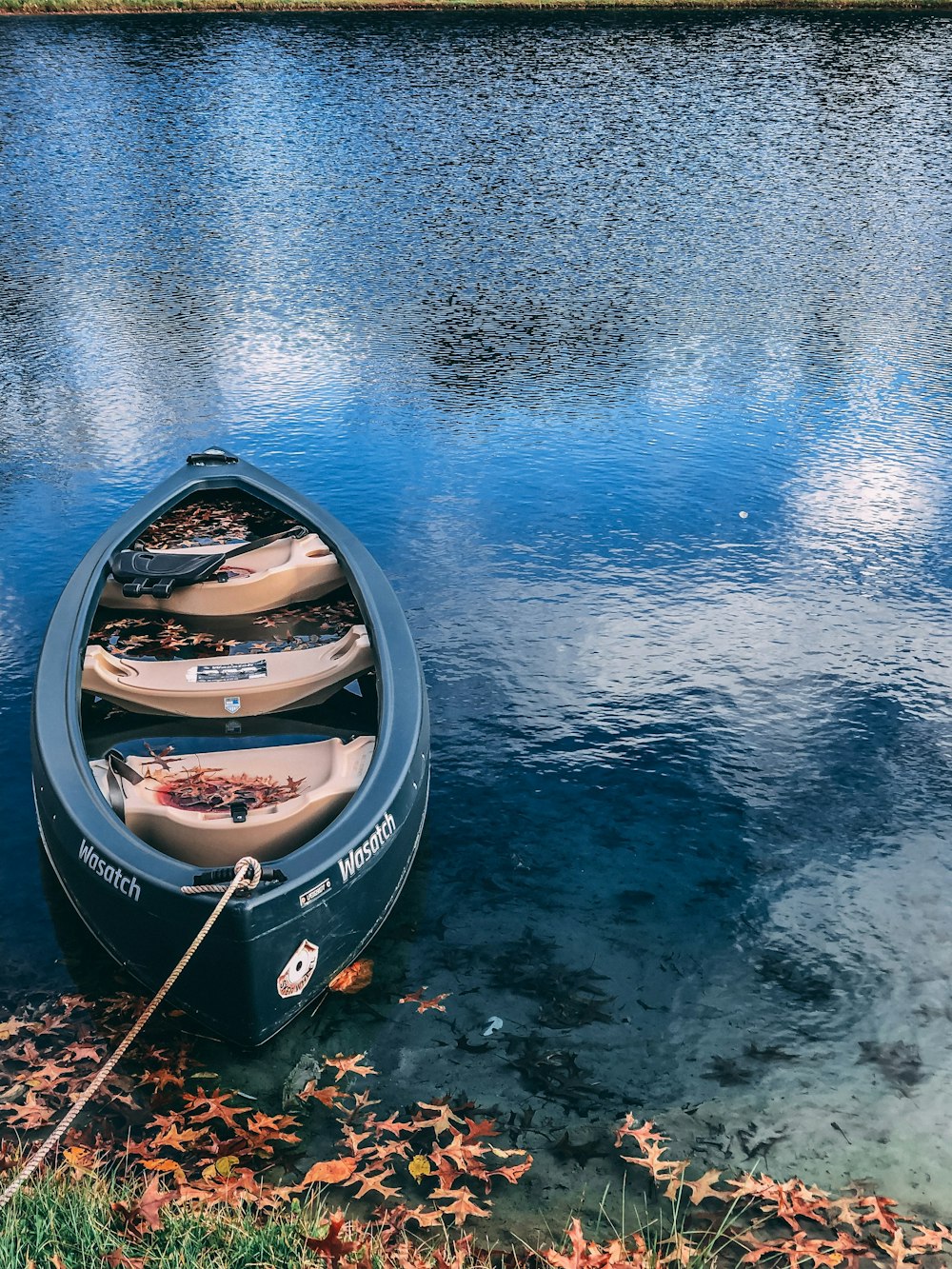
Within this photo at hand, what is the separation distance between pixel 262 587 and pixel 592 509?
4966 millimetres

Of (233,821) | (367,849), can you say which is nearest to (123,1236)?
(367,849)

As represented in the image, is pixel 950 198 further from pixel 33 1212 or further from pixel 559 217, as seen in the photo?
pixel 33 1212

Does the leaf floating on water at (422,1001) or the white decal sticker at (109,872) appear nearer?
the white decal sticker at (109,872)

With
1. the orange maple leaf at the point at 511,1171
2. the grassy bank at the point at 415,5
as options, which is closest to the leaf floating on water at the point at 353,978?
the orange maple leaf at the point at 511,1171

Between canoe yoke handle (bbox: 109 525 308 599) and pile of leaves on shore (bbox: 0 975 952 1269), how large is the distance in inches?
191

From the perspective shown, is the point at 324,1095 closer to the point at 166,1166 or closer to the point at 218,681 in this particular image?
the point at 166,1166

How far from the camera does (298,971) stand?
297 inches

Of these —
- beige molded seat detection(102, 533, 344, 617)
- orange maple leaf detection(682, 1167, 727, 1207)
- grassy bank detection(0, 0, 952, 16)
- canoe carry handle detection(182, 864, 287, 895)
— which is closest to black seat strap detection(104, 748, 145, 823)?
canoe carry handle detection(182, 864, 287, 895)

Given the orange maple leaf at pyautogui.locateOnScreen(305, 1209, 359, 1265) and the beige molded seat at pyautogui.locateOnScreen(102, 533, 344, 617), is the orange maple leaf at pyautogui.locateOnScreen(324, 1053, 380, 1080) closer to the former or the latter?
the orange maple leaf at pyautogui.locateOnScreen(305, 1209, 359, 1265)

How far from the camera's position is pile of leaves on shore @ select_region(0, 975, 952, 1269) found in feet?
19.8

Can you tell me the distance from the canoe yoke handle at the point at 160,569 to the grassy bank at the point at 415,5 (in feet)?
149

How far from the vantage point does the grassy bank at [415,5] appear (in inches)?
1954

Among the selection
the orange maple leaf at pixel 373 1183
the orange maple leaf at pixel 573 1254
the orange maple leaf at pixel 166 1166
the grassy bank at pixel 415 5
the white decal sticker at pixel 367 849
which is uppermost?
the grassy bank at pixel 415 5

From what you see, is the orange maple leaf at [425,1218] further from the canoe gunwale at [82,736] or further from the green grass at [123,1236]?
the canoe gunwale at [82,736]
